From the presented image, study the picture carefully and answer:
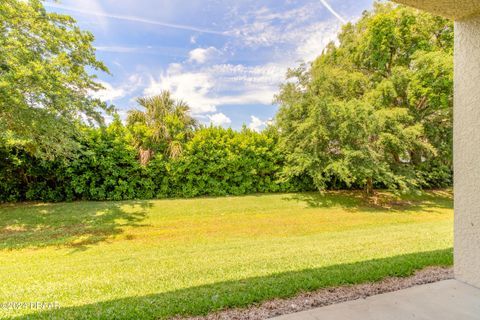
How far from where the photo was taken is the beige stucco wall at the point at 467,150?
2.49m

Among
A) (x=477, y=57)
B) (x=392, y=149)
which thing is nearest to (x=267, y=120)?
(x=392, y=149)

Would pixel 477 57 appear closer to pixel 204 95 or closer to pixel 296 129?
pixel 296 129

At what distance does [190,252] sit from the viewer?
521 centimetres

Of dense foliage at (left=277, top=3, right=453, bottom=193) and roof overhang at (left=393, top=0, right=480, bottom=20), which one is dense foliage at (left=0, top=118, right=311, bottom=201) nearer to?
dense foliage at (left=277, top=3, right=453, bottom=193)

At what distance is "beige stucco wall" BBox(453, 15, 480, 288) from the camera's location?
2.49 m

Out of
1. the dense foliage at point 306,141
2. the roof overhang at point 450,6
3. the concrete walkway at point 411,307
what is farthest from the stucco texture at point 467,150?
the dense foliage at point 306,141

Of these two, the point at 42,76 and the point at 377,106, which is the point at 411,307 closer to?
the point at 42,76

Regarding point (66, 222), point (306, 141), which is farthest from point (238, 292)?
point (306, 141)

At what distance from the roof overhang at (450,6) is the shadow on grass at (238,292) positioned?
279 centimetres

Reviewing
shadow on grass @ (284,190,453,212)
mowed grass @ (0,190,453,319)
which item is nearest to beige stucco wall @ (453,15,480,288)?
mowed grass @ (0,190,453,319)

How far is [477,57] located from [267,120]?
10248 millimetres

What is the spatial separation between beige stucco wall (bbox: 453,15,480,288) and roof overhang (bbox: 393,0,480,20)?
3.8 inches

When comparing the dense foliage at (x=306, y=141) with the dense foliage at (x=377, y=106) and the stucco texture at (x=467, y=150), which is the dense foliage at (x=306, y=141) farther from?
the stucco texture at (x=467, y=150)

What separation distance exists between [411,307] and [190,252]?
12.7 ft
